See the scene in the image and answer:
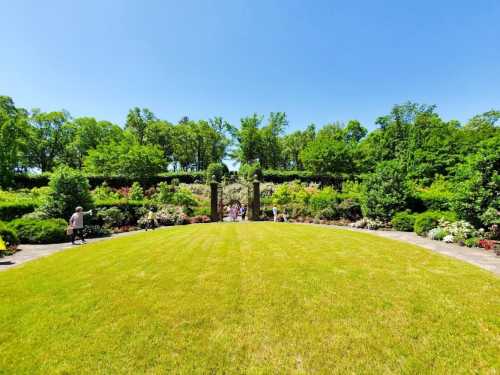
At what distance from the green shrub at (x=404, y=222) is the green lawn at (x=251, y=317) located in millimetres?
7315

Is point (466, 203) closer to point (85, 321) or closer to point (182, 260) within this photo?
point (182, 260)

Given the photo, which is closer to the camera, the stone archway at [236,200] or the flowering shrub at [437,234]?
the flowering shrub at [437,234]

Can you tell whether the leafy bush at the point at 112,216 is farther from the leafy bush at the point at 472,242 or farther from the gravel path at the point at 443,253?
the leafy bush at the point at 472,242

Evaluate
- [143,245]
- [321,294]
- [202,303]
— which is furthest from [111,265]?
[321,294]

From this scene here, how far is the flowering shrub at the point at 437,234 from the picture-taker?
9711mm

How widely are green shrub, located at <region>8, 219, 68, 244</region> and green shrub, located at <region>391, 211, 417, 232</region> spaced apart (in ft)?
56.8

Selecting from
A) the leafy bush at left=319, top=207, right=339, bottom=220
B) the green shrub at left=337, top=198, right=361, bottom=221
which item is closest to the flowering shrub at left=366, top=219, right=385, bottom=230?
the green shrub at left=337, top=198, right=361, bottom=221

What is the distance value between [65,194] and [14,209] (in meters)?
3.28

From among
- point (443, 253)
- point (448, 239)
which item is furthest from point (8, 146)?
point (448, 239)

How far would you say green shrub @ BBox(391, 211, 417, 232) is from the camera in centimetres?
1257

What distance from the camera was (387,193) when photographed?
47.7ft

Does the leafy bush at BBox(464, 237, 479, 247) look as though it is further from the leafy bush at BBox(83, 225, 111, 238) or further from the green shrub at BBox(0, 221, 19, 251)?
A: the green shrub at BBox(0, 221, 19, 251)

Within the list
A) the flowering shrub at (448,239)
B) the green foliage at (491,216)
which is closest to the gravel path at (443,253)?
the flowering shrub at (448,239)

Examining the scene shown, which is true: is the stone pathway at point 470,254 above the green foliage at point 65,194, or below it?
below
